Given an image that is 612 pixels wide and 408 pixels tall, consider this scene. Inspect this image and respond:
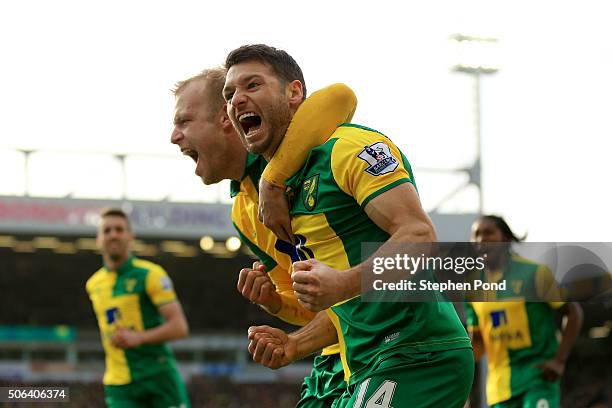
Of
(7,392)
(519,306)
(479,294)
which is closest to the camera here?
(479,294)

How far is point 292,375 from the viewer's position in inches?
1417

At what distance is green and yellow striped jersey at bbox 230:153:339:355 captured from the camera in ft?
15.5

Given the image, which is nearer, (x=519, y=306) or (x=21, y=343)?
(x=519, y=306)

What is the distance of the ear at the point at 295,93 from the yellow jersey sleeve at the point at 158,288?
5.10m

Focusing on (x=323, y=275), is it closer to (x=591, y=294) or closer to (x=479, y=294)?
(x=479, y=294)

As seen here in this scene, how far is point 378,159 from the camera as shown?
3.50m

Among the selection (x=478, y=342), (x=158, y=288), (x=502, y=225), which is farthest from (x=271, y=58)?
(x=158, y=288)

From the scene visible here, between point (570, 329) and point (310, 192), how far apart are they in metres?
5.15

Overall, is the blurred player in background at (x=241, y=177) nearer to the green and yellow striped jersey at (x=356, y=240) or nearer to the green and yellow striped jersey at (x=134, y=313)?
the green and yellow striped jersey at (x=356, y=240)

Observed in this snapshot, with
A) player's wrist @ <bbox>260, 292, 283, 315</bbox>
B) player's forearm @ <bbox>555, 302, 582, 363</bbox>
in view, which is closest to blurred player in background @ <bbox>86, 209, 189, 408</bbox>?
player's forearm @ <bbox>555, 302, 582, 363</bbox>

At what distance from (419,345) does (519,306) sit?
4.58 metres

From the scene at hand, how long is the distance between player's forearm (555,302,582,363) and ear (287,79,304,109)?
4.65 m

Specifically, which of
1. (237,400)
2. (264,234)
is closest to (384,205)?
(264,234)

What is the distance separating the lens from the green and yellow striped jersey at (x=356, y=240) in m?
Answer: 3.60
